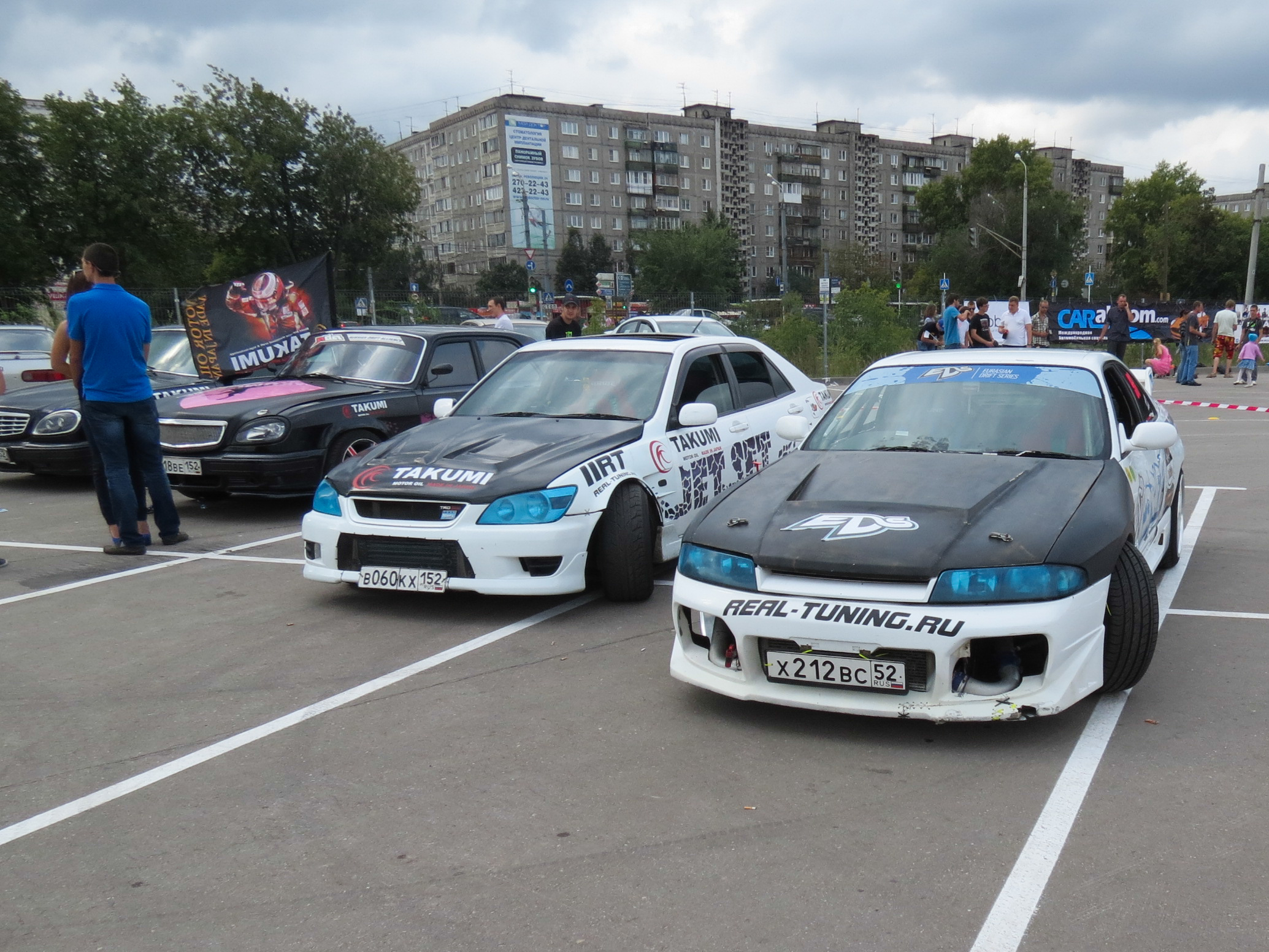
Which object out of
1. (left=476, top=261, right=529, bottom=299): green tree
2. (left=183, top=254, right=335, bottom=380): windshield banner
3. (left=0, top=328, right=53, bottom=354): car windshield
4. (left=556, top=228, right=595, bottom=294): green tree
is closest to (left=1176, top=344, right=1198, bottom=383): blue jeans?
(left=183, top=254, right=335, bottom=380): windshield banner

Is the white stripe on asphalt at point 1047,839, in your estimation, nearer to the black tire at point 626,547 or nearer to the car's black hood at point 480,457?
the black tire at point 626,547

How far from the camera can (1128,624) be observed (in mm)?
4105

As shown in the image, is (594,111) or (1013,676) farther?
(594,111)

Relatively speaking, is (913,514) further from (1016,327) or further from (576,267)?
(576,267)

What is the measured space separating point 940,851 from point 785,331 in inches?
938

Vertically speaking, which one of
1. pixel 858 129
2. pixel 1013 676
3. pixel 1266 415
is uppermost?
pixel 858 129

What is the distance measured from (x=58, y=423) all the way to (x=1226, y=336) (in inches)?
928

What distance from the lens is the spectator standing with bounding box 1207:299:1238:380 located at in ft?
79.3

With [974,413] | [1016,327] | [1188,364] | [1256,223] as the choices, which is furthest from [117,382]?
[1256,223]

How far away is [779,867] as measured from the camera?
3.06m

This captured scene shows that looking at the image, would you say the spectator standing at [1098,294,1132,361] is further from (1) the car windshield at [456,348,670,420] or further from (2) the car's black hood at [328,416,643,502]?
(2) the car's black hood at [328,416,643,502]

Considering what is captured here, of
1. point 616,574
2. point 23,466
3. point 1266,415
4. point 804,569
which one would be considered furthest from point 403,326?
point 1266,415

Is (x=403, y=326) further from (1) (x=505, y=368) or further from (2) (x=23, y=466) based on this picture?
(2) (x=23, y=466)

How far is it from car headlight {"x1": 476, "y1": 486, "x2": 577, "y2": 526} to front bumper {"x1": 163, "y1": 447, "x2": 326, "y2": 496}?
3515 mm
